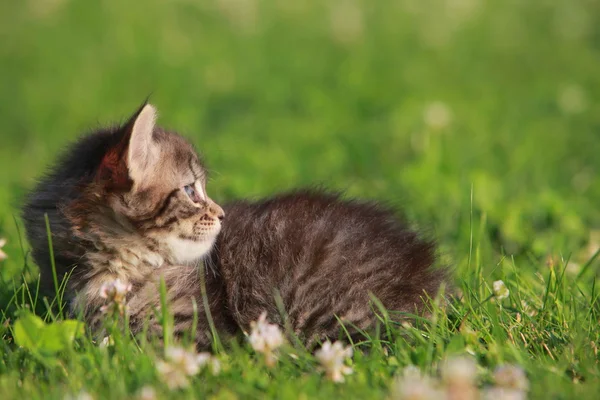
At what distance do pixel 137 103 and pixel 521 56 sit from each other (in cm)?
420

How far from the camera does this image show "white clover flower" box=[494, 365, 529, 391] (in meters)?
2.30

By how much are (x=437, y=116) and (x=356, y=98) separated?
1.11 meters

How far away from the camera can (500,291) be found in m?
3.09

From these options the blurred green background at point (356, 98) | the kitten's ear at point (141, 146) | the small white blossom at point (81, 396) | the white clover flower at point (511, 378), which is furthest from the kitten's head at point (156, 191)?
the white clover flower at point (511, 378)

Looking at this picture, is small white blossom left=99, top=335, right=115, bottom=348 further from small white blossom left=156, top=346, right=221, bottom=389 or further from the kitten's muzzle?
the kitten's muzzle

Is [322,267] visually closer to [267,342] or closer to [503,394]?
[267,342]

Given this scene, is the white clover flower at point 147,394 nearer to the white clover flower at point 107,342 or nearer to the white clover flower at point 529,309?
the white clover flower at point 107,342

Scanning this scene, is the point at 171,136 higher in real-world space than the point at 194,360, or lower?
higher

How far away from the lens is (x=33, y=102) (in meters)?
7.88

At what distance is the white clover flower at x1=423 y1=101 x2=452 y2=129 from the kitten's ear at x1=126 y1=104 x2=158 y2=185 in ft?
12.0

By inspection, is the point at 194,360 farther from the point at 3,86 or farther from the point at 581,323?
the point at 3,86

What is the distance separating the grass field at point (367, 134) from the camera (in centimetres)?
268

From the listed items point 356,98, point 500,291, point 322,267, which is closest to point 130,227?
point 322,267

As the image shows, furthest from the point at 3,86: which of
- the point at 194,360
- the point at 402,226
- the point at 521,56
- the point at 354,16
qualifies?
the point at 194,360
